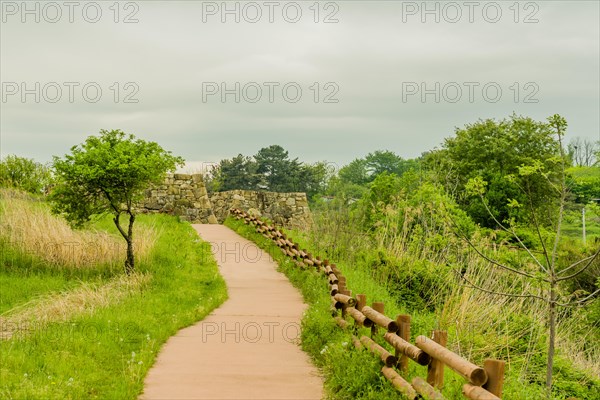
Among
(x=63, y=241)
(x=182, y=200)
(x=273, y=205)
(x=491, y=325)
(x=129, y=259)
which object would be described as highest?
(x=182, y=200)

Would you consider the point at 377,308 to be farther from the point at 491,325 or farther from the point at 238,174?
the point at 238,174

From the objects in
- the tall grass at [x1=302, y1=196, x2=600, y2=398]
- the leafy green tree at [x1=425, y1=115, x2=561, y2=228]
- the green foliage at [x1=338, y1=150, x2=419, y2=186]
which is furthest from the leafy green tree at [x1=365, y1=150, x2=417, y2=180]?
the tall grass at [x1=302, y1=196, x2=600, y2=398]

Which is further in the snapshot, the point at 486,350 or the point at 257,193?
the point at 257,193

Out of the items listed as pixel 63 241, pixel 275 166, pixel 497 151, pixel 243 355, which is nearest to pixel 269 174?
pixel 275 166

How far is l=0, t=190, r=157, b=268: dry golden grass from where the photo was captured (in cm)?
1541

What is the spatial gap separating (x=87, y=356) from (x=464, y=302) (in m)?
5.99

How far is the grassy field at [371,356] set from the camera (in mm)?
6945

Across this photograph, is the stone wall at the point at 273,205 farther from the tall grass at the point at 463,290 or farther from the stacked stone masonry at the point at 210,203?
the tall grass at the point at 463,290

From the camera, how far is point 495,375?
496 cm

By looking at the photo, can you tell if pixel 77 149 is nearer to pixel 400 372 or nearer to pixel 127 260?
pixel 127 260

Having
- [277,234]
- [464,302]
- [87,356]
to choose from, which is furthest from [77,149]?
[464,302]

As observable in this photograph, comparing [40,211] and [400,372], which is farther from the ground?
[40,211]

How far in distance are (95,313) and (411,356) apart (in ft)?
17.9

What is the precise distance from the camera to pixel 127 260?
48.5ft
